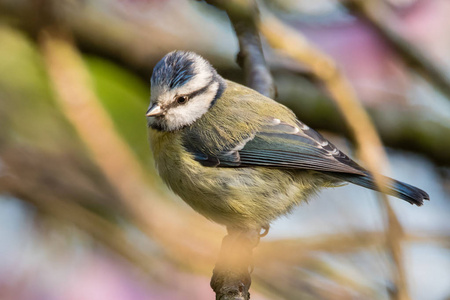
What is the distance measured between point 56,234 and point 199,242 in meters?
0.47

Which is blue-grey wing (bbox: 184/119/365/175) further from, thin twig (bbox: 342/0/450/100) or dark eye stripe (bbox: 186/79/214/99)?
thin twig (bbox: 342/0/450/100)

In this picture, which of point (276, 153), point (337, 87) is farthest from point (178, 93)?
point (337, 87)

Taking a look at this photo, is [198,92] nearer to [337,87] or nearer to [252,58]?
[252,58]

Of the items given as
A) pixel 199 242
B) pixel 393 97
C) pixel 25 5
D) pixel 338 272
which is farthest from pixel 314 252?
pixel 25 5

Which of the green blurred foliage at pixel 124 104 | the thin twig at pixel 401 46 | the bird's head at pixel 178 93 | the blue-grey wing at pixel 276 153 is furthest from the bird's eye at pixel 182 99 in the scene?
the thin twig at pixel 401 46

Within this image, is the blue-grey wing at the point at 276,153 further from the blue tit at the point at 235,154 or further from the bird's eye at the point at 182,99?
the bird's eye at the point at 182,99

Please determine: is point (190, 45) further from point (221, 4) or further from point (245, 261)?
point (245, 261)

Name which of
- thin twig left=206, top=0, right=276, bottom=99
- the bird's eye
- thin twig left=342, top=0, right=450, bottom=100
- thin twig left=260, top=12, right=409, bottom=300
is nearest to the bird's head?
the bird's eye

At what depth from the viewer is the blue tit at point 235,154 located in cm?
179

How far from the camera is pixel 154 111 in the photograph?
1826mm

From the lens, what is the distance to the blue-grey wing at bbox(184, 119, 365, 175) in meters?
1.79

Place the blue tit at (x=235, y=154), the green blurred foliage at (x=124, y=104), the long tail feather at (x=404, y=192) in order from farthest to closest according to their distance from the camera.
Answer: the green blurred foliage at (x=124, y=104) → the blue tit at (x=235, y=154) → the long tail feather at (x=404, y=192)

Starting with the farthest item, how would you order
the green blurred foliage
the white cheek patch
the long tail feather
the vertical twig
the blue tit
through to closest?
the green blurred foliage, the white cheek patch, the blue tit, the long tail feather, the vertical twig

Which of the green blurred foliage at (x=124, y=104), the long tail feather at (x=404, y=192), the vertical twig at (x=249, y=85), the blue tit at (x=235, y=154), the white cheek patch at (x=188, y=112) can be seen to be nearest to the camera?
the vertical twig at (x=249, y=85)
